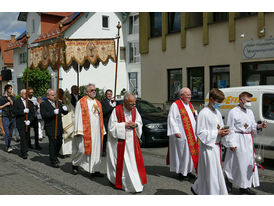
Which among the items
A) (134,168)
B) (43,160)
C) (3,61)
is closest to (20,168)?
(43,160)

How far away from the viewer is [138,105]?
510 inches

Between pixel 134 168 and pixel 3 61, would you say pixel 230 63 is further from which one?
pixel 3 61

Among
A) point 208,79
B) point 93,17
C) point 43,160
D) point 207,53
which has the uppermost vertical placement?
point 93,17

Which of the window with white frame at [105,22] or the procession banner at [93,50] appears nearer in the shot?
the procession banner at [93,50]

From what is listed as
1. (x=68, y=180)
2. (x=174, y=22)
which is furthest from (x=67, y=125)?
(x=174, y=22)

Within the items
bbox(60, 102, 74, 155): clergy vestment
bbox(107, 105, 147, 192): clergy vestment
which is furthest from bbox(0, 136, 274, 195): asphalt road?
bbox(60, 102, 74, 155): clergy vestment

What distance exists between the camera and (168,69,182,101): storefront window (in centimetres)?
2003

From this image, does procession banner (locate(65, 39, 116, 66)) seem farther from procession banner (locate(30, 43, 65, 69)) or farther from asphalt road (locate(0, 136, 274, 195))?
asphalt road (locate(0, 136, 274, 195))

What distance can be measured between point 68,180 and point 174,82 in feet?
46.9

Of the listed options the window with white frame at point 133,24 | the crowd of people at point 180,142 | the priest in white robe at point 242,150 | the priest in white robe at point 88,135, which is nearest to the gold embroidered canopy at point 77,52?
the crowd of people at point 180,142

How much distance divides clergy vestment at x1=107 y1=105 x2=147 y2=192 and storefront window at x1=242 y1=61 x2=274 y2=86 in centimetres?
1074

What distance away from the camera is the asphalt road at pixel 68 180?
6.03m

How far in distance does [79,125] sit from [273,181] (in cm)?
414

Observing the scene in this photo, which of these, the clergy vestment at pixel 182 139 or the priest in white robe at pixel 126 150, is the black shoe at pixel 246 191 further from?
the priest in white robe at pixel 126 150
